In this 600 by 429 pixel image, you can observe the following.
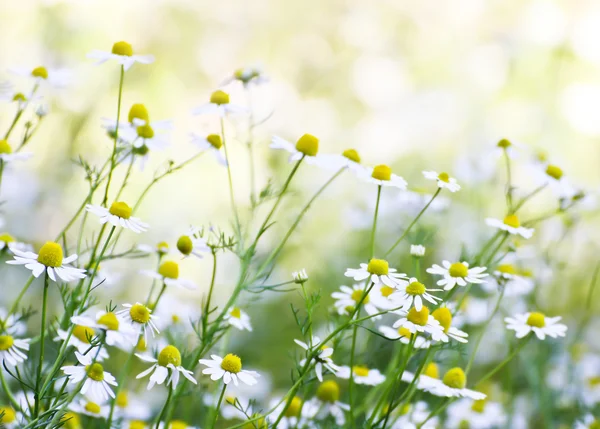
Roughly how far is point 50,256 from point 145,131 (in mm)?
307

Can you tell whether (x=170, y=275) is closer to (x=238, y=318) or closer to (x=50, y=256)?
(x=238, y=318)

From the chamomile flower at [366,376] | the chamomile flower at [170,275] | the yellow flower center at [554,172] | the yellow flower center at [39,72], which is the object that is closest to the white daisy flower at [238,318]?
the chamomile flower at [170,275]

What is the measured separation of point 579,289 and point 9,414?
2.05 metres

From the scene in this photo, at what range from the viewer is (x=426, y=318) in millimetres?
968

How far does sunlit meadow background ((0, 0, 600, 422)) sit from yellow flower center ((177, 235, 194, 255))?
122cm

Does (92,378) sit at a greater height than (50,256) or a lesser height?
lesser

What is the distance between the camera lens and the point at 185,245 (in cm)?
109

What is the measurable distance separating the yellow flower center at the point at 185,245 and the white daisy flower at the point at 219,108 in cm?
22

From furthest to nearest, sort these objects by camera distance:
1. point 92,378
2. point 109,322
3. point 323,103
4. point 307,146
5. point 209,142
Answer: point 323,103, point 209,142, point 307,146, point 92,378, point 109,322

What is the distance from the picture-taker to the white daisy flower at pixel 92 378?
89cm

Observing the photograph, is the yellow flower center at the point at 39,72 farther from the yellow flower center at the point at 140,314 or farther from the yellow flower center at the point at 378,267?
the yellow flower center at the point at 378,267

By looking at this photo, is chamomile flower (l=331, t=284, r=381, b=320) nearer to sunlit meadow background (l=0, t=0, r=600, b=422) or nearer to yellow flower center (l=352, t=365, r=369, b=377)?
yellow flower center (l=352, t=365, r=369, b=377)

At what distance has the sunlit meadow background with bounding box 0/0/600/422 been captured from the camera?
2646mm

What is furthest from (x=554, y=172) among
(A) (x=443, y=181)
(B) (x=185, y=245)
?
(B) (x=185, y=245)
